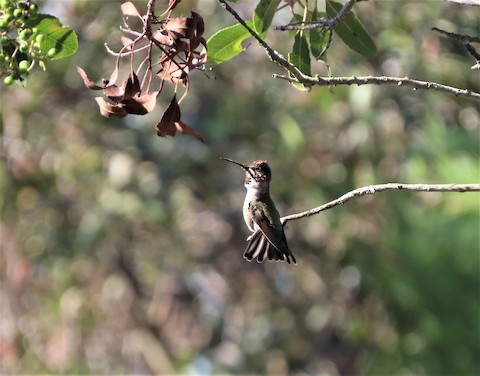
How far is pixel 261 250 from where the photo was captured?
2111 millimetres

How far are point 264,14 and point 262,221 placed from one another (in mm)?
531

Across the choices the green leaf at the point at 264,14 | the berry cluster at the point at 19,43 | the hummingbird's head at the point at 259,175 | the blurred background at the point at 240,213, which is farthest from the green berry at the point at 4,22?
the blurred background at the point at 240,213

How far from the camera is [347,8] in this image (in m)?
1.67

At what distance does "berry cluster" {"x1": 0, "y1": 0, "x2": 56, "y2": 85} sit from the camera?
5.74 feet

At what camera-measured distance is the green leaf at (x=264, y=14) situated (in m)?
1.82

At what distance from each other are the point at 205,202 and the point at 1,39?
5373mm

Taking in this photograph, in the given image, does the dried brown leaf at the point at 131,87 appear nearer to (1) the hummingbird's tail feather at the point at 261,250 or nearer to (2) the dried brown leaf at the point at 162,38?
(2) the dried brown leaf at the point at 162,38

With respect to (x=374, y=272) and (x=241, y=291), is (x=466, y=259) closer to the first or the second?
(x=374, y=272)

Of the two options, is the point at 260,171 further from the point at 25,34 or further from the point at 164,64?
the point at 25,34

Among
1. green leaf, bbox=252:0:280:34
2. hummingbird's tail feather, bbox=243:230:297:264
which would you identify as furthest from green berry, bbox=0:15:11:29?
hummingbird's tail feather, bbox=243:230:297:264

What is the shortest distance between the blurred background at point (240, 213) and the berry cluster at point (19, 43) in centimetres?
382

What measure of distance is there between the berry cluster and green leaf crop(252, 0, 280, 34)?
40 centimetres

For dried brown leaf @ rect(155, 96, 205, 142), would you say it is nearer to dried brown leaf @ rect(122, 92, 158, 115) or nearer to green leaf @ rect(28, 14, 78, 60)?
dried brown leaf @ rect(122, 92, 158, 115)

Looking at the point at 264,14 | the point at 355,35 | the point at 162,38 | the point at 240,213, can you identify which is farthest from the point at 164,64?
the point at 240,213
